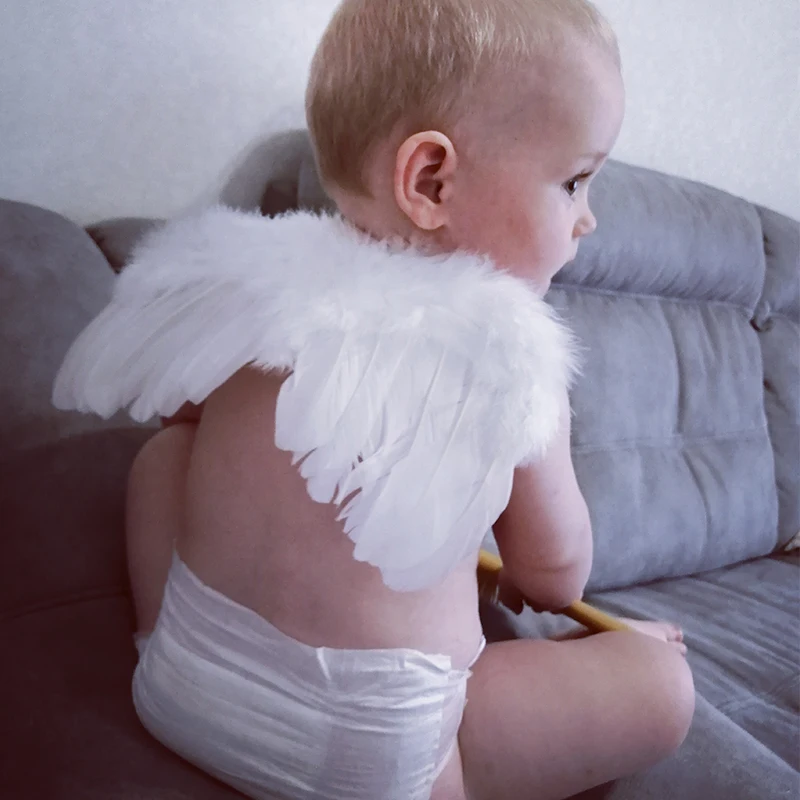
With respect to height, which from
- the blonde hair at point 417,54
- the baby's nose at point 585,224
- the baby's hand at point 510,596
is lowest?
the baby's hand at point 510,596

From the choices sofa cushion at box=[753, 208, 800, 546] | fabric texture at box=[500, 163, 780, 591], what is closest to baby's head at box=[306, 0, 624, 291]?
fabric texture at box=[500, 163, 780, 591]

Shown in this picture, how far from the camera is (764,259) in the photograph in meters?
1.59

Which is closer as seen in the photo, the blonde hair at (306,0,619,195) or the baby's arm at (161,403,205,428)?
the blonde hair at (306,0,619,195)

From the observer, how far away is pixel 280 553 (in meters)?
0.57

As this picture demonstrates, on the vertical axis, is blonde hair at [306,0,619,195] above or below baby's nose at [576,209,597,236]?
above

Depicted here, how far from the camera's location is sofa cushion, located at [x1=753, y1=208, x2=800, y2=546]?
5.09ft

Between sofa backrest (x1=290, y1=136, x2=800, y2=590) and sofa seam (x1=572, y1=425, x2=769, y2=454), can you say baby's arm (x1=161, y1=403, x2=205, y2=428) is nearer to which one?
sofa backrest (x1=290, y1=136, x2=800, y2=590)

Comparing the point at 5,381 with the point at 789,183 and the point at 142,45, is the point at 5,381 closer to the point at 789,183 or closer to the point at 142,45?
the point at 142,45

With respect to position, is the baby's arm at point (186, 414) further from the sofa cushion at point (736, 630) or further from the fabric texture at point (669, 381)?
the fabric texture at point (669, 381)

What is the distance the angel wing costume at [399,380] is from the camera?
18.8 inches

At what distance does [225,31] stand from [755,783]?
42.8 inches

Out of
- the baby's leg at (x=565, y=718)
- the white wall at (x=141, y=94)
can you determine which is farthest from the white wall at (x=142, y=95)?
the baby's leg at (x=565, y=718)

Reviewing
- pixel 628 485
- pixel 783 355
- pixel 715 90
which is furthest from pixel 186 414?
pixel 715 90

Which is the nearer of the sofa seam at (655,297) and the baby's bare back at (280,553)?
the baby's bare back at (280,553)
